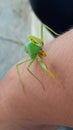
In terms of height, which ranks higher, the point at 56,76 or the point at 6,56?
the point at 6,56

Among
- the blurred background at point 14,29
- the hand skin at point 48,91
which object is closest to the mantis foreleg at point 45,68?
the hand skin at point 48,91

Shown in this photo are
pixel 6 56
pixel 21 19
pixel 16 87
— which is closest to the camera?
pixel 16 87

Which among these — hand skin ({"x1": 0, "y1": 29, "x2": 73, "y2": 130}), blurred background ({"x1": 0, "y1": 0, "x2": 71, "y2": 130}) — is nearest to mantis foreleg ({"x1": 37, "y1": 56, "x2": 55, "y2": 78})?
hand skin ({"x1": 0, "y1": 29, "x2": 73, "y2": 130})

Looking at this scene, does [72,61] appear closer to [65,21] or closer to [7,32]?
[65,21]

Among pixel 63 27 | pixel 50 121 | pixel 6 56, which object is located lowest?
pixel 50 121

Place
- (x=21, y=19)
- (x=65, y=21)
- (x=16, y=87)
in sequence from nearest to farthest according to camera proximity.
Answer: (x=16, y=87) < (x=65, y=21) < (x=21, y=19)

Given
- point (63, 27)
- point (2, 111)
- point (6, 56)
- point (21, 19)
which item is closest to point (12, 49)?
point (6, 56)
